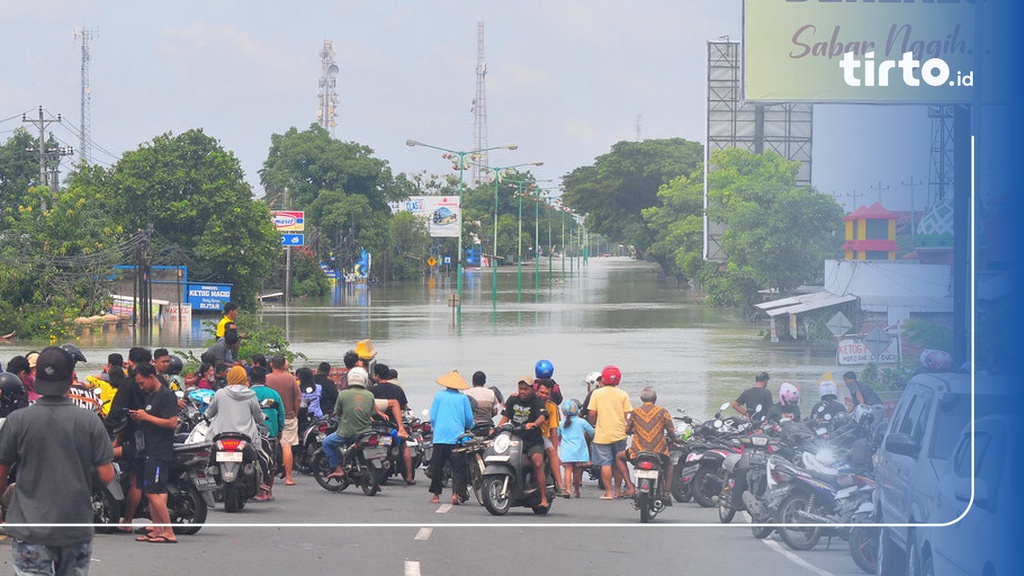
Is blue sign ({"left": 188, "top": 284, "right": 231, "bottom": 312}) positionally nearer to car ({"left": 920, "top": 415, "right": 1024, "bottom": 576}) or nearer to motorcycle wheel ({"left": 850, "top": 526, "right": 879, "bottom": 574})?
motorcycle wheel ({"left": 850, "top": 526, "right": 879, "bottom": 574})

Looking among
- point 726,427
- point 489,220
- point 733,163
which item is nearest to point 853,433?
point 726,427

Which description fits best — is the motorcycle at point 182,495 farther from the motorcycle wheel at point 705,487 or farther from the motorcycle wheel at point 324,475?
the motorcycle wheel at point 705,487

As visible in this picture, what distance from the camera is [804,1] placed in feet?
26.8

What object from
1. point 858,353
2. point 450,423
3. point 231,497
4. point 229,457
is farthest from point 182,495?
point 858,353

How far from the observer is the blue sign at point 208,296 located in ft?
42.0

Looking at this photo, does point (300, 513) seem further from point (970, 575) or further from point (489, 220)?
point (489, 220)

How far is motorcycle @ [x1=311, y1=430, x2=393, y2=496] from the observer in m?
12.3

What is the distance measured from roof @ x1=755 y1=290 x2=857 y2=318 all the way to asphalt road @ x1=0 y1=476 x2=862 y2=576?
2.00 m

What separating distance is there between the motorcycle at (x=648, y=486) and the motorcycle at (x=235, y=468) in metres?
2.91

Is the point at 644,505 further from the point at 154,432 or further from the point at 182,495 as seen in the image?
the point at 154,432

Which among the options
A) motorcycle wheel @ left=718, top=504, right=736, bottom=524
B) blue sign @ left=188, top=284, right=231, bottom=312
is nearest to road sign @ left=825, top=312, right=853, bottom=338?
motorcycle wheel @ left=718, top=504, right=736, bottom=524

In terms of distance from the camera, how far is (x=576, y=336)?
20.8 m

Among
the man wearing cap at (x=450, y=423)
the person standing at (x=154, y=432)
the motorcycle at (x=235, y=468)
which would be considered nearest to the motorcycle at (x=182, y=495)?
the person standing at (x=154, y=432)

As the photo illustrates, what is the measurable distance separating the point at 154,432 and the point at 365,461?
392cm
